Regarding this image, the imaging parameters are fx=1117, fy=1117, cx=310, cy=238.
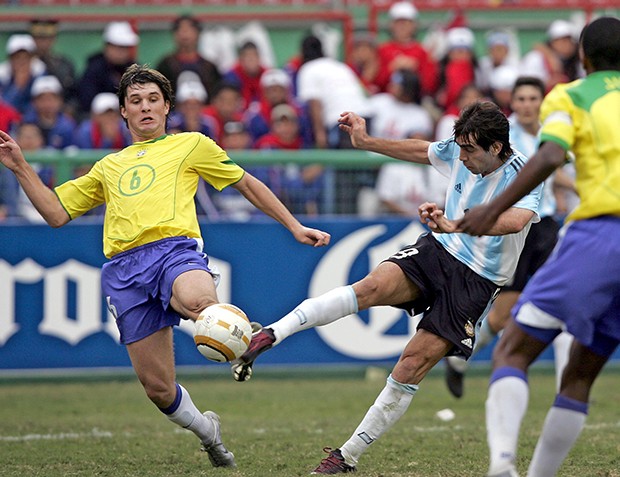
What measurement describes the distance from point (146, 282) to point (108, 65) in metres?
7.39

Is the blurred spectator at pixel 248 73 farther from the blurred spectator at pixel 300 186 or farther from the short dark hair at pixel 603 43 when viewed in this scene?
the short dark hair at pixel 603 43

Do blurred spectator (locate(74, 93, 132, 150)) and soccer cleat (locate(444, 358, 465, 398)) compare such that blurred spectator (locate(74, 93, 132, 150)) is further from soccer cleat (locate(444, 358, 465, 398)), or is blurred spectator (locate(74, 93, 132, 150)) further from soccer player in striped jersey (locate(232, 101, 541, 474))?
soccer player in striped jersey (locate(232, 101, 541, 474))

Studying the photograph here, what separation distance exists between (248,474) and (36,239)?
5478 millimetres

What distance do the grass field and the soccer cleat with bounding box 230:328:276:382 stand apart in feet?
2.73

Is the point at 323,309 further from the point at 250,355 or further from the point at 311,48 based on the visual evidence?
the point at 311,48

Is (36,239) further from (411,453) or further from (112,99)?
(411,453)

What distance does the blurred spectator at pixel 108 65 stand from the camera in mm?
13258

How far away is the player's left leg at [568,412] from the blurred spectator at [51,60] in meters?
9.30

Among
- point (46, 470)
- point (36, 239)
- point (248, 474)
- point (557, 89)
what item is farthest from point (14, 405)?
point (557, 89)

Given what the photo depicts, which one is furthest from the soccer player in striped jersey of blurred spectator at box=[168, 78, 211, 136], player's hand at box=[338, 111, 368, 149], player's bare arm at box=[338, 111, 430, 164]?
blurred spectator at box=[168, 78, 211, 136]

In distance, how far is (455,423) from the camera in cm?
898

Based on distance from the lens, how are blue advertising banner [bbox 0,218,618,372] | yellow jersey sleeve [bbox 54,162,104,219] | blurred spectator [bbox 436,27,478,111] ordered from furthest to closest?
blurred spectator [bbox 436,27,478,111], blue advertising banner [bbox 0,218,618,372], yellow jersey sleeve [bbox 54,162,104,219]

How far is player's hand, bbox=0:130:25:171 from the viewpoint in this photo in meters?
6.52

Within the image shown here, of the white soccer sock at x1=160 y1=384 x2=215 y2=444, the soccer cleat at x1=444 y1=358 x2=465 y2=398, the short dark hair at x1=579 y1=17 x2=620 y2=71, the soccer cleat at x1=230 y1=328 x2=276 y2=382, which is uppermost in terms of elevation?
the short dark hair at x1=579 y1=17 x2=620 y2=71
